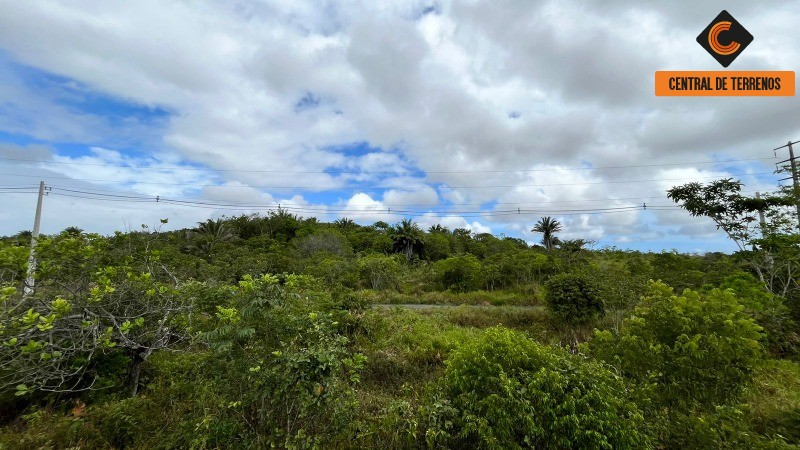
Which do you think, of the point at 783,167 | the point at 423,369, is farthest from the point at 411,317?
the point at 783,167

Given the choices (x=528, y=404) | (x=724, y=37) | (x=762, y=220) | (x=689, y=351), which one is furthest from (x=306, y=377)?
(x=762, y=220)

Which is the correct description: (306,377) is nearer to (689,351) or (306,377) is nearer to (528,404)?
(528,404)

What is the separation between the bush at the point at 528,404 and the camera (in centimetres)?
303

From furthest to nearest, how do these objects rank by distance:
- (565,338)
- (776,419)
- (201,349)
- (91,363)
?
(565,338), (201,349), (91,363), (776,419)

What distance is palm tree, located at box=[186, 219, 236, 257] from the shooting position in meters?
26.9

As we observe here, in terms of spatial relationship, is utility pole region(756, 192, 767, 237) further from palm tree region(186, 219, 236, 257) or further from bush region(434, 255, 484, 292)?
palm tree region(186, 219, 236, 257)

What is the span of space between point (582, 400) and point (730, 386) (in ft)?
7.29

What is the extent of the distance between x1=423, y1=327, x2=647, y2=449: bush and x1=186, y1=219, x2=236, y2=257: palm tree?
26422 mm

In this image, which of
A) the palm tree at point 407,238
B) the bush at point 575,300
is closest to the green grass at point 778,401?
the bush at point 575,300

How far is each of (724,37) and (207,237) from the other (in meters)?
32.4

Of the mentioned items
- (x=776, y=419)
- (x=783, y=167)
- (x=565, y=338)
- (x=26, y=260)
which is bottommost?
(x=565, y=338)

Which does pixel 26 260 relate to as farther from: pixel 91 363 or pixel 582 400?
pixel 582 400

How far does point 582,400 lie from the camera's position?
3.10 m

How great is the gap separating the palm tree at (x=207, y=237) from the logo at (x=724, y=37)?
92.7 ft
